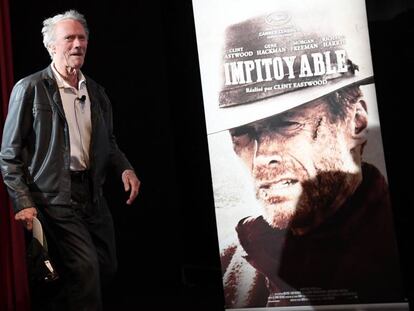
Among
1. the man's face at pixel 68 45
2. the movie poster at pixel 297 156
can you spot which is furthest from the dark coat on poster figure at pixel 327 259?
the man's face at pixel 68 45

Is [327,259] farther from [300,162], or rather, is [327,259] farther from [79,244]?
[79,244]

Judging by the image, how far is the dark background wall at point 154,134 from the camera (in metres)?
3.41

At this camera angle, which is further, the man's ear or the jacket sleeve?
the man's ear

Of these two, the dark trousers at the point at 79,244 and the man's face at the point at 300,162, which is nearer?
the dark trousers at the point at 79,244

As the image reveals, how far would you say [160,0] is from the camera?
3418 millimetres

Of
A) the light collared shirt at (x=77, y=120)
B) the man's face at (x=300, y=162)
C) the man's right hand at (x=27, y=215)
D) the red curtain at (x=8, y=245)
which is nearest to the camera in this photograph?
the man's right hand at (x=27, y=215)

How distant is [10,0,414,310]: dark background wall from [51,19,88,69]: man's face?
0.84 meters

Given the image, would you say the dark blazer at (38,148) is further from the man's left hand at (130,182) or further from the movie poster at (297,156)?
the movie poster at (297,156)

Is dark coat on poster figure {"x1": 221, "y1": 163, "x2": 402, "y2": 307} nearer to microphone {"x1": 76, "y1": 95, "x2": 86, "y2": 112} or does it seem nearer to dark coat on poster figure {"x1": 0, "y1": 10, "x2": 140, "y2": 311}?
dark coat on poster figure {"x1": 0, "y1": 10, "x2": 140, "y2": 311}

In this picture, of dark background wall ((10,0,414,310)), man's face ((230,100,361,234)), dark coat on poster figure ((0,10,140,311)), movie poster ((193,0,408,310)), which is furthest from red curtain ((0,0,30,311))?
man's face ((230,100,361,234))

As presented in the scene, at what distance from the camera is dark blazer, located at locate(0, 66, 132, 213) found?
7.97 feet

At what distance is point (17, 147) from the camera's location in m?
2.43

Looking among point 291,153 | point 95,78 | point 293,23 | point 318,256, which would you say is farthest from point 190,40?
point 318,256

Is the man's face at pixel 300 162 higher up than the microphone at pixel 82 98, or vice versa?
the microphone at pixel 82 98
